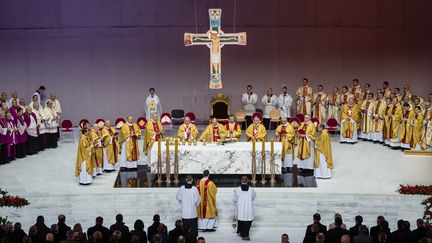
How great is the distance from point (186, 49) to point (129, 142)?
7505mm

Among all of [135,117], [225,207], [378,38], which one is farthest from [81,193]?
[378,38]

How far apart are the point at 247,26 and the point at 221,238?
469 inches

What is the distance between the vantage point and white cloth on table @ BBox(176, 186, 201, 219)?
663 inches

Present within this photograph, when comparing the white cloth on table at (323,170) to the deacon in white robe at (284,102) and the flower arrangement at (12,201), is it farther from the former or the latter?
the flower arrangement at (12,201)

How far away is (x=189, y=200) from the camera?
1684cm

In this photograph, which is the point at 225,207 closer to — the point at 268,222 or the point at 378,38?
the point at 268,222

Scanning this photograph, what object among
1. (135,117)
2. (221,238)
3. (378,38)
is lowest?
(221,238)

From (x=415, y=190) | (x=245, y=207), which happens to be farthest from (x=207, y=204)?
(x=415, y=190)

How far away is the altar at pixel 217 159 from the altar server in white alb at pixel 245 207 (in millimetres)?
2486

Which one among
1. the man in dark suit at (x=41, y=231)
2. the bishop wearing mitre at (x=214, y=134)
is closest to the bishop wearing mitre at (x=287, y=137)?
the bishop wearing mitre at (x=214, y=134)

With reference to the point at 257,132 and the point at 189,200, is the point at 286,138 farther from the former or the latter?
the point at 189,200

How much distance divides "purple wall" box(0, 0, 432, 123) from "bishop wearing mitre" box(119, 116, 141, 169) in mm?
6858

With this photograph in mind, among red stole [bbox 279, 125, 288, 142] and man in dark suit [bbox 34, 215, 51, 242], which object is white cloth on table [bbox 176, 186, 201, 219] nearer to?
man in dark suit [bbox 34, 215, 51, 242]

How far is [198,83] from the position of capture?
27766 mm
